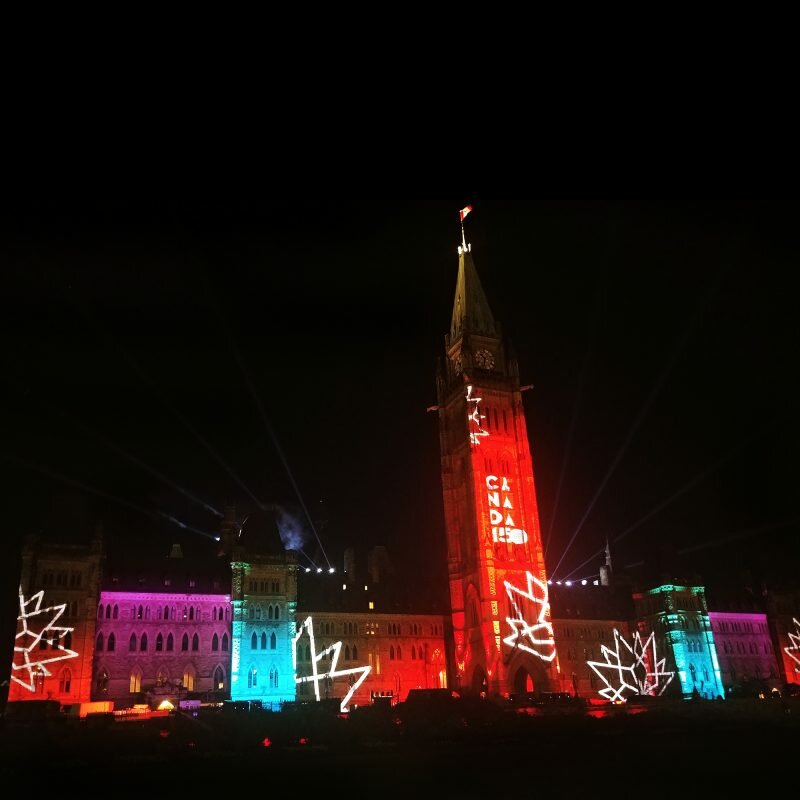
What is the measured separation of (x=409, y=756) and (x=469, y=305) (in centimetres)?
7219

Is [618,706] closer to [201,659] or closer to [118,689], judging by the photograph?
[201,659]

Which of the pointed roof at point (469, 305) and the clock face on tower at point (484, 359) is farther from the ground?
the pointed roof at point (469, 305)

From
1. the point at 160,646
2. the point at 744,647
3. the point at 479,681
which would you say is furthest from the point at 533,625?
the point at 744,647

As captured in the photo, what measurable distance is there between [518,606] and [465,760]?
54127 millimetres

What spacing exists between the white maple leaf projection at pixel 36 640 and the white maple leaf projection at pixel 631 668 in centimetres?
6309

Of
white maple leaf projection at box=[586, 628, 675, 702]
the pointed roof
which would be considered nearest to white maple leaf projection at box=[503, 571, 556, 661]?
white maple leaf projection at box=[586, 628, 675, 702]

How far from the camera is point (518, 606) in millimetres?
83125

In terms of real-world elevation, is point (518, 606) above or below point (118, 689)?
above

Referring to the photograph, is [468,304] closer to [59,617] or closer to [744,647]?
[59,617]

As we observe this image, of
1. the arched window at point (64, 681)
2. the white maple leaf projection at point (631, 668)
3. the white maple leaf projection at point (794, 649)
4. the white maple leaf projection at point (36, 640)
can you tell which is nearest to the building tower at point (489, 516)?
the white maple leaf projection at point (631, 668)

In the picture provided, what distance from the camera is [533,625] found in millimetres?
82938

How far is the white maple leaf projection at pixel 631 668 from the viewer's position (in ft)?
312

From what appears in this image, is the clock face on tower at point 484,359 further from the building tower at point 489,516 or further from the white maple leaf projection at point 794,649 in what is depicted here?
Answer: the white maple leaf projection at point 794,649

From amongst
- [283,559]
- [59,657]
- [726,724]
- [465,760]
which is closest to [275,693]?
[283,559]
